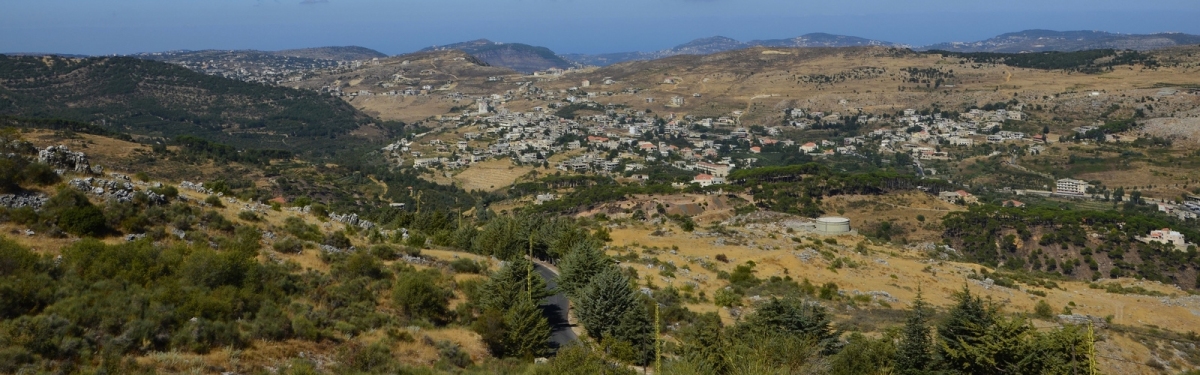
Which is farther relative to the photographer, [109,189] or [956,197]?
[956,197]

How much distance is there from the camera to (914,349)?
1381 cm

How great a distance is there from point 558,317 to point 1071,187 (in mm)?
69590

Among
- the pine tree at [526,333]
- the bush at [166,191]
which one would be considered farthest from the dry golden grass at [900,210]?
the bush at [166,191]

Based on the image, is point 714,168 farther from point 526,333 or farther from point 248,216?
point 526,333

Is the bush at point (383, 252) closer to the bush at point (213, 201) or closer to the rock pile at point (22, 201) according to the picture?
the bush at point (213, 201)

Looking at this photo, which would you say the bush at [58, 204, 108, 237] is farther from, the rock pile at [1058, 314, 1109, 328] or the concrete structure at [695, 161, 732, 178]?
the concrete structure at [695, 161, 732, 178]

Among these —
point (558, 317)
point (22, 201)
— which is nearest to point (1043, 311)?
point (558, 317)

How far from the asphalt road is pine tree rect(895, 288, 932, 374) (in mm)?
6904

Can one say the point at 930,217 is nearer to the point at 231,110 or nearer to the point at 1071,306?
the point at 1071,306

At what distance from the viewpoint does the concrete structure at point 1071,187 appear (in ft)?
222

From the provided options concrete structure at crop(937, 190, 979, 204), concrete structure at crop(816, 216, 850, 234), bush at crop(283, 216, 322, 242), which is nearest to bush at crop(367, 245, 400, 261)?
bush at crop(283, 216, 322, 242)

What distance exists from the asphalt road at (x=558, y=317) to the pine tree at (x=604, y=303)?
0.58 meters

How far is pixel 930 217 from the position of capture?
160 feet

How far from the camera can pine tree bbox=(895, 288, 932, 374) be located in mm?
13711
